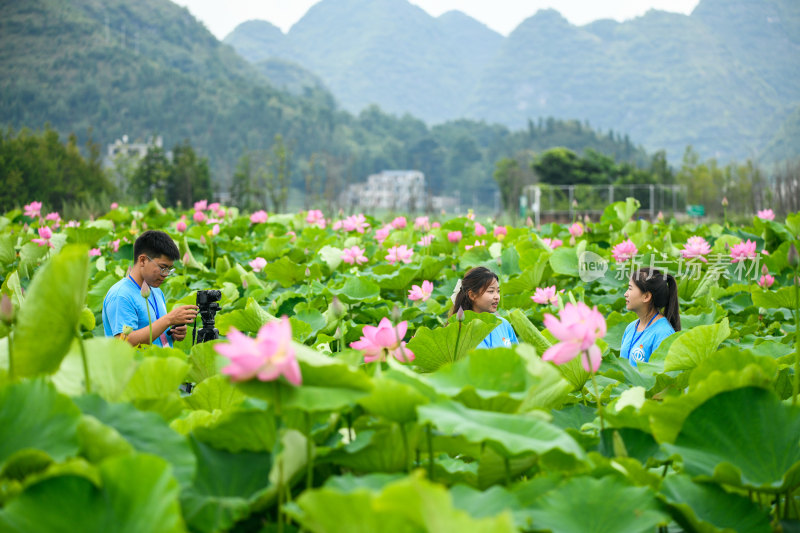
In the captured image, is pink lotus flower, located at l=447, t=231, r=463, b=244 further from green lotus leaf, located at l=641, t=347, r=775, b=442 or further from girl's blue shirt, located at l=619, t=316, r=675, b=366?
green lotus leaf, located at l=641, t=347, r=775, b=442

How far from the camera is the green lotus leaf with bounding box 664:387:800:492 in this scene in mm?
1285

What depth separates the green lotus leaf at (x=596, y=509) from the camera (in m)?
1.17

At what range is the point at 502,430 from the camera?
1.21 meters

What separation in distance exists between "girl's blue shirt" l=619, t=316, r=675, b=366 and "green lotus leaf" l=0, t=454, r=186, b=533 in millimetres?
2717

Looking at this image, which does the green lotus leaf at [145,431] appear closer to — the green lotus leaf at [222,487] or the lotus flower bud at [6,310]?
the green lotus leaf at [222,487]

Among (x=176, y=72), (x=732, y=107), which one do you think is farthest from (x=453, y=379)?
(x=732, y=107)

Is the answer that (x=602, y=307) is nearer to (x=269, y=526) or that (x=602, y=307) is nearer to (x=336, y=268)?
(x=336, y=268)

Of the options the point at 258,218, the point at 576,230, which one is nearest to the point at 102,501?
the point at 576,230

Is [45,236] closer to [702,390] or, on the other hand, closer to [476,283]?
[476,283]

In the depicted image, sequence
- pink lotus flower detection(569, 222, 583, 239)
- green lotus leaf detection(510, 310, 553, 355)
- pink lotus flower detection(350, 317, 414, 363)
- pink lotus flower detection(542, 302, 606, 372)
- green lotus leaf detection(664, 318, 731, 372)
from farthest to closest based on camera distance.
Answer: pink lotus flower detection(569, 222, 583, 239)
green lotus leaf detection(510, 310, 553, 355)
green lotus leaf detection(664, 318, 731, 372)
pink lotus flower detection(350, 317, 414, 363)
pink lotus flower detection(542, 302, 606, 372)

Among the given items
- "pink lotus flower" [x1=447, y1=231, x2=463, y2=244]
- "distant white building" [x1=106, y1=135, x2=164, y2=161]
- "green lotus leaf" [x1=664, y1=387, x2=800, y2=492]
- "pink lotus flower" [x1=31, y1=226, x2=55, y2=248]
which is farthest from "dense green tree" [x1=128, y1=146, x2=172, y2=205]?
"green lotus leaf" [x1=664, y1=387, x2=800, y2=492]

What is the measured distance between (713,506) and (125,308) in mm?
2870

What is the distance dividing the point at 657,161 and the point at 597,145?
37.8 meters

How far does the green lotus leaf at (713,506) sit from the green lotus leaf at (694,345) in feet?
2.35
